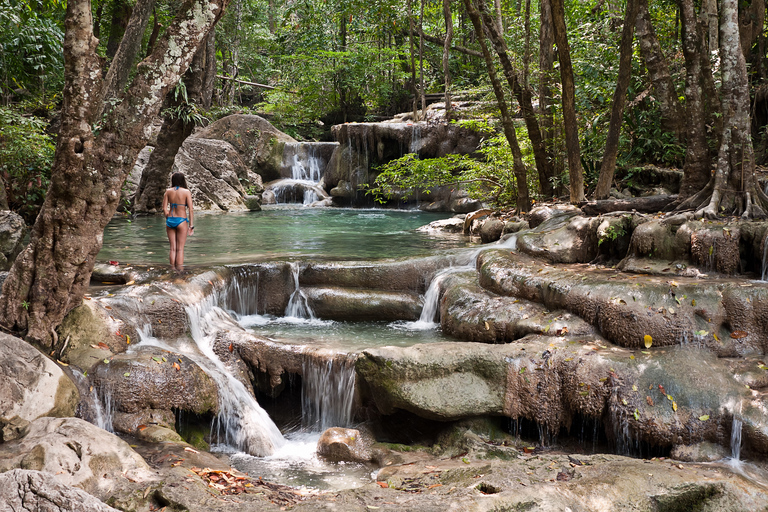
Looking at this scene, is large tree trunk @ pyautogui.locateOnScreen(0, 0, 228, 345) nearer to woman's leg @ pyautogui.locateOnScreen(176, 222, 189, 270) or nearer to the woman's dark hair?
woman's leg @ pyautogui.locateOnScreen(176, 222, 189, 270)

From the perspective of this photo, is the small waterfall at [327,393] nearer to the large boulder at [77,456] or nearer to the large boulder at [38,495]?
the large boulder at [77,456]

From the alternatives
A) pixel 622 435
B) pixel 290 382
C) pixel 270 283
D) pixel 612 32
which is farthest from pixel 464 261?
pixel 612 32

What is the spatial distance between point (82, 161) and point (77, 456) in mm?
A: 2704

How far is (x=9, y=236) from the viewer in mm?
9047

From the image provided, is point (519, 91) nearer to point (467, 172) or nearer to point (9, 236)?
point (467, 172)

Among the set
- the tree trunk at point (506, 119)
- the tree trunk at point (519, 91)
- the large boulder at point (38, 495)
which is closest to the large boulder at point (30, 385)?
the large boulder at point (38, 495)

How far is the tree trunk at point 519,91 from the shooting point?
12117 mm

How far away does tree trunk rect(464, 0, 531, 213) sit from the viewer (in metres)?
12.5

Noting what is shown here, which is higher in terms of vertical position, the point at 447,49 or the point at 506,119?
the point at 447,49

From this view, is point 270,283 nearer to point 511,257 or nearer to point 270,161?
point 511,257

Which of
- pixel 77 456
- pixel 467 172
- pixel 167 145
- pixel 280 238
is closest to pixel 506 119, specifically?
pixel 467 172

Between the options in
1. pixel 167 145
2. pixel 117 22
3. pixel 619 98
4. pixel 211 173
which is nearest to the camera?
pixel 619 98

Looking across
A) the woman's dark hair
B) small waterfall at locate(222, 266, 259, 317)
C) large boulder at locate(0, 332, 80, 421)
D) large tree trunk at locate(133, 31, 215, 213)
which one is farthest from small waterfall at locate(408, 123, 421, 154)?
large boulder at locate(0, 332, 80, 421)

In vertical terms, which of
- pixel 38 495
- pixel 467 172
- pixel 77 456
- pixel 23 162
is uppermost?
pixel 467 172
